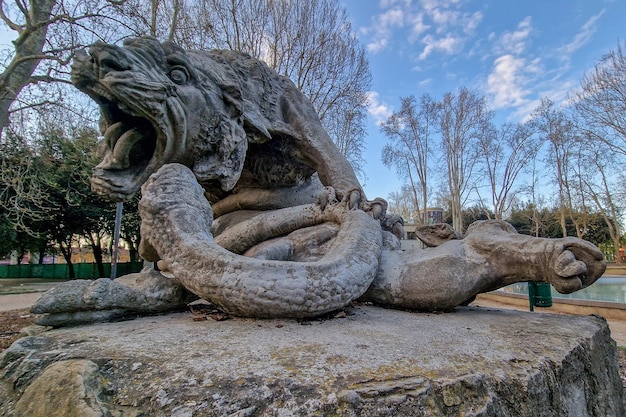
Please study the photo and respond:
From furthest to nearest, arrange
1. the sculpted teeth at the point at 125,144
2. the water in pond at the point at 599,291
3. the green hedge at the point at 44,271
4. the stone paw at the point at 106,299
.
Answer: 1. the green hedge at the point at 44,271
2. the water in pond at the point at 599,291
3. the sculpted teeth at the point at 125,144
4. the stone paw at the point at 106,299

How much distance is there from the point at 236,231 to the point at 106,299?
694 millimetres

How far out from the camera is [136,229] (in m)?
14.9

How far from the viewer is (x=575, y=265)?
126 centimetres

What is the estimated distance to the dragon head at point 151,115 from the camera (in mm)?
1394

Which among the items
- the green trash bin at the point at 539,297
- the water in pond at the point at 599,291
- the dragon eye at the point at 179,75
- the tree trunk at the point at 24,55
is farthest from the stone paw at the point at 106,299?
the water in pond at the point at 599,291

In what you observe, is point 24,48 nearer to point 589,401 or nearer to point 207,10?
point 207,10

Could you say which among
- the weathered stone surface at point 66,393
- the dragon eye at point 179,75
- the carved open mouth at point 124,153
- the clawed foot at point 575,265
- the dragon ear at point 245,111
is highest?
the dragon eye at point 179,75

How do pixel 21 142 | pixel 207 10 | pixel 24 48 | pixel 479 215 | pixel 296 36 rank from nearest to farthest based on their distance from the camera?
1. pixel 24 48
2. pixel 21 142
3. pixel 207 10
4. pixel 296 36
5. pixel 479 215

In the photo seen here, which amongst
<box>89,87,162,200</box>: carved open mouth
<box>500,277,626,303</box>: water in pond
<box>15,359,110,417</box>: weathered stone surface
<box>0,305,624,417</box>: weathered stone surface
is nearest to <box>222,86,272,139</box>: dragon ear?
<box>89,87,162,200</box>: carved open mouth

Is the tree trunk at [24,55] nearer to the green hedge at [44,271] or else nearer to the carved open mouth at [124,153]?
the carved open mouth at [124,153]

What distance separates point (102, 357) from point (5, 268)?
2461cm

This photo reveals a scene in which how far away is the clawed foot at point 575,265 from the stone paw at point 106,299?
1.35m

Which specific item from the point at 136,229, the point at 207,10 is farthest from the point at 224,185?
the point at 136,229

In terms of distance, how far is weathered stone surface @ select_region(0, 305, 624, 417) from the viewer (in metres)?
0.72
